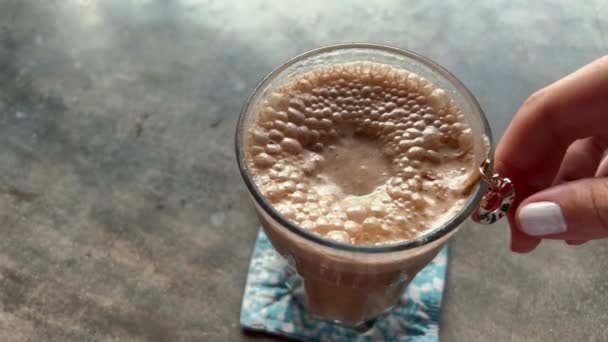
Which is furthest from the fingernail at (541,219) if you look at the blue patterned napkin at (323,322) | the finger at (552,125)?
the blue patterned napkin at (323,322)

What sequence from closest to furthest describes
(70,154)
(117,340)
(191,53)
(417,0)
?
1. (117,340)
2. (70,154)
3. (191,53)
4. (417,0)

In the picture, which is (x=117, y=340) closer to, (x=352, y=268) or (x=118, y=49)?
(x=352, y=268)

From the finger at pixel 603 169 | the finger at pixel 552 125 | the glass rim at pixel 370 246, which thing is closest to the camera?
the glass rim at pixel 370 246

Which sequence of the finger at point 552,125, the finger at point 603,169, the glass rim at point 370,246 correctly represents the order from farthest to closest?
1. the finger at point 603,169
2. the finger at point 552,125
3. the glass rim at point 370,246

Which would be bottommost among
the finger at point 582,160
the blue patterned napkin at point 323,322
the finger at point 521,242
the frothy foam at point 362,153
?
the blue patterned napkin at point 323,322

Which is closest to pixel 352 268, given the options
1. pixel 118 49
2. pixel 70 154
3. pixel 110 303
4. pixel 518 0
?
pixel 110 303

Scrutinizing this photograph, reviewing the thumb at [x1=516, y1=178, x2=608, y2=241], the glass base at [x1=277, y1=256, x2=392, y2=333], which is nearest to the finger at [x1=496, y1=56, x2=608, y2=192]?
the thumb at [x1=516, y1=178, x2=608, y2=241]

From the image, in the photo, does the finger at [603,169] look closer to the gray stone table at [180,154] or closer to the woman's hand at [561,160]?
the woman's hand at [561,160]
